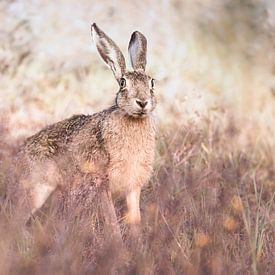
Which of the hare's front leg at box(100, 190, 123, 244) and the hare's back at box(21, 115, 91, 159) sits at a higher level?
the hare's back at box(21, 115, 91, 159)

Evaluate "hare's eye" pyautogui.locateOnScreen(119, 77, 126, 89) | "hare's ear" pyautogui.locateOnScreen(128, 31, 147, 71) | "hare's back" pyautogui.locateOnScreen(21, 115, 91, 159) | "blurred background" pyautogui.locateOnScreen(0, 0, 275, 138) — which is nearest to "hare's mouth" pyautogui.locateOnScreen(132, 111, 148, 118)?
"hare's eye" pyautogui.locateOnScreen(119, 77, 126, 89)

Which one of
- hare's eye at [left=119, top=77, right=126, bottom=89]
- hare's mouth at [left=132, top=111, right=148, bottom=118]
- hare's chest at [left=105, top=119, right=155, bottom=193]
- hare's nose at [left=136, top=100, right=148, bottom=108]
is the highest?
hare's eye at [left=119, top=77, right=126, bottom=89]

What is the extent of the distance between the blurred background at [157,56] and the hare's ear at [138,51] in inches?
78.8

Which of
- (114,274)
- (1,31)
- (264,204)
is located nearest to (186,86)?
(1,31)

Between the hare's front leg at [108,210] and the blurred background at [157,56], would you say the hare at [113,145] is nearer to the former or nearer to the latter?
the hare's front leg at [108,210]

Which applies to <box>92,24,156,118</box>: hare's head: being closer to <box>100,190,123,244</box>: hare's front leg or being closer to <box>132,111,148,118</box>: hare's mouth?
<box>132,111,148,118</box>: hare's mouth

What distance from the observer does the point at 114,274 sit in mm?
3875

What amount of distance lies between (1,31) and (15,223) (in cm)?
558

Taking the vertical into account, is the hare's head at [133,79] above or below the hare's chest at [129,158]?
above

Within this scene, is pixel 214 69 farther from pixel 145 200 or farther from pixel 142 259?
pixel 142 259

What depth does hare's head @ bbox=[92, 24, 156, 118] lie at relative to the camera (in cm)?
580

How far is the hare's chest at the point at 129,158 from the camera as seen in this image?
19.6ft

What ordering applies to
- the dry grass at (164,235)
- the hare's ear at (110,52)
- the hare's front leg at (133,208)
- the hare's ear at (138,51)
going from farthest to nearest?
1. the hare's ear at (138,51)
2. the hare's ear at (110,52)
3. the hare's front leg at (133,208)
4. the dry grass at (164,235)

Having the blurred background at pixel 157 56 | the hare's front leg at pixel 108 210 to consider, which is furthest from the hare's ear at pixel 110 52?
the blurred background at pixel 157 56
